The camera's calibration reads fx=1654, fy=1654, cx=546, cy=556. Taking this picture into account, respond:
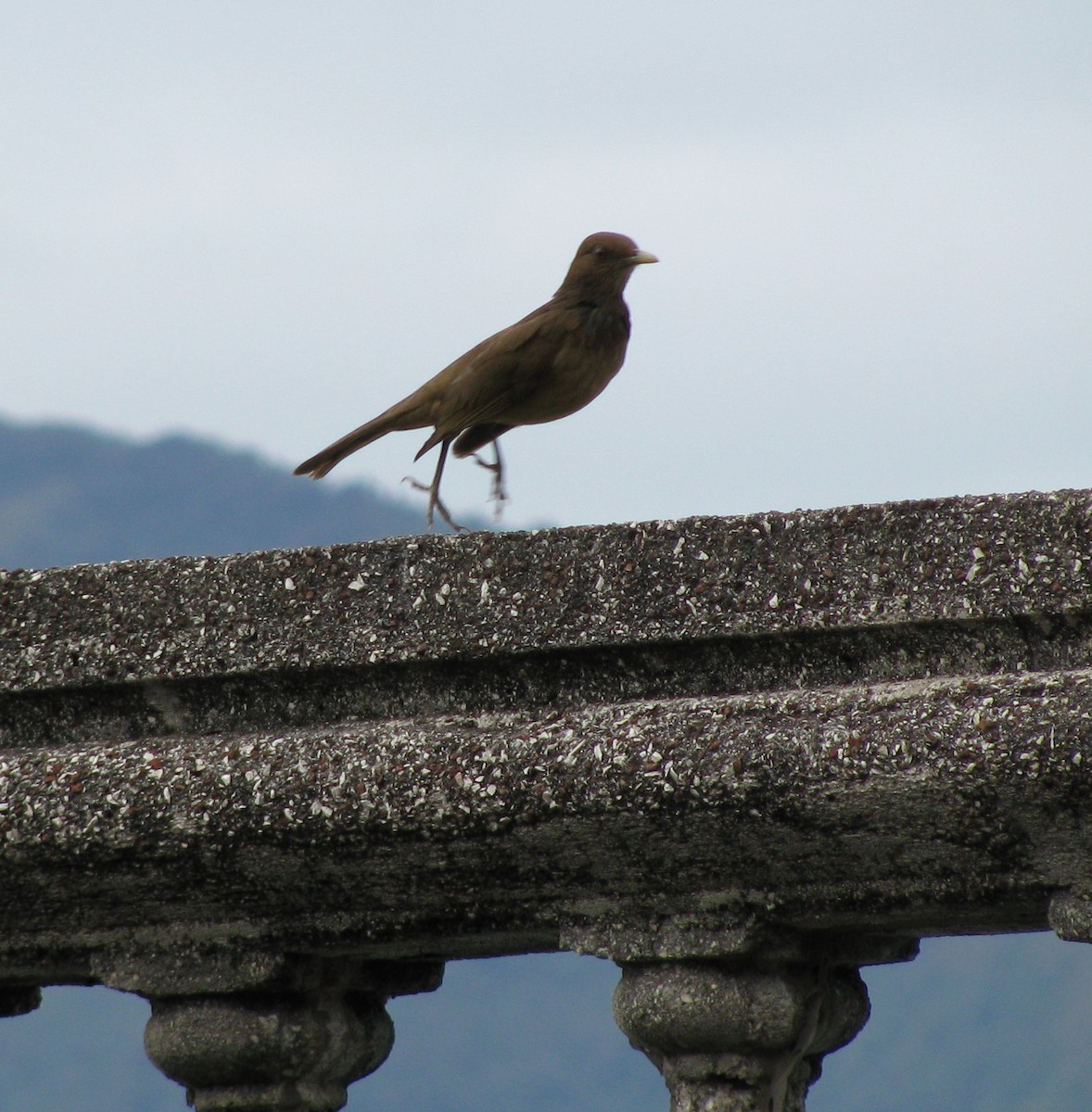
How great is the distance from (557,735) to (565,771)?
7 centimetres

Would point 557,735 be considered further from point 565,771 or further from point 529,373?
point 529,373

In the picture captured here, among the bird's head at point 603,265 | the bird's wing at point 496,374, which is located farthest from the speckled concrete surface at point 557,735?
A: the bird's head at point 603,265

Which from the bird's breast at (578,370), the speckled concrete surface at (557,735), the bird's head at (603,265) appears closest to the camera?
the speckled concrete surface at (557,735)

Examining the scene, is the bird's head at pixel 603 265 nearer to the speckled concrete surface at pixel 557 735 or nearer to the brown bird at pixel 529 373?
the brown bird at pixel 529 373

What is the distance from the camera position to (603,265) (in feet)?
13.7

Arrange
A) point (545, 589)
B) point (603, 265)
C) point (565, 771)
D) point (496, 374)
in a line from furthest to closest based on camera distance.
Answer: point (603, 265), point (496, 374), point (545, 589), point (565, 771)

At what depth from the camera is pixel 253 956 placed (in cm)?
261

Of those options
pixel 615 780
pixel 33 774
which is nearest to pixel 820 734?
pixel 615 780

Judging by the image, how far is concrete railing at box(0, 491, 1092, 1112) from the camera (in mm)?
2223

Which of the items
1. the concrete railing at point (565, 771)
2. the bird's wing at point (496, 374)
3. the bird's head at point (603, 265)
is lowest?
the concrete railing at point (565, 771)

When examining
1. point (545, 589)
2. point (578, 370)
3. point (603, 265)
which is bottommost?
point (545, 589)

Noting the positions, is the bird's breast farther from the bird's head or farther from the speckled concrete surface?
the speckled concrete surface

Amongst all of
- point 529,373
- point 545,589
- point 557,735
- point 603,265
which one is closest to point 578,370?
point 529,373

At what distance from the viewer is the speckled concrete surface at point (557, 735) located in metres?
2.21
